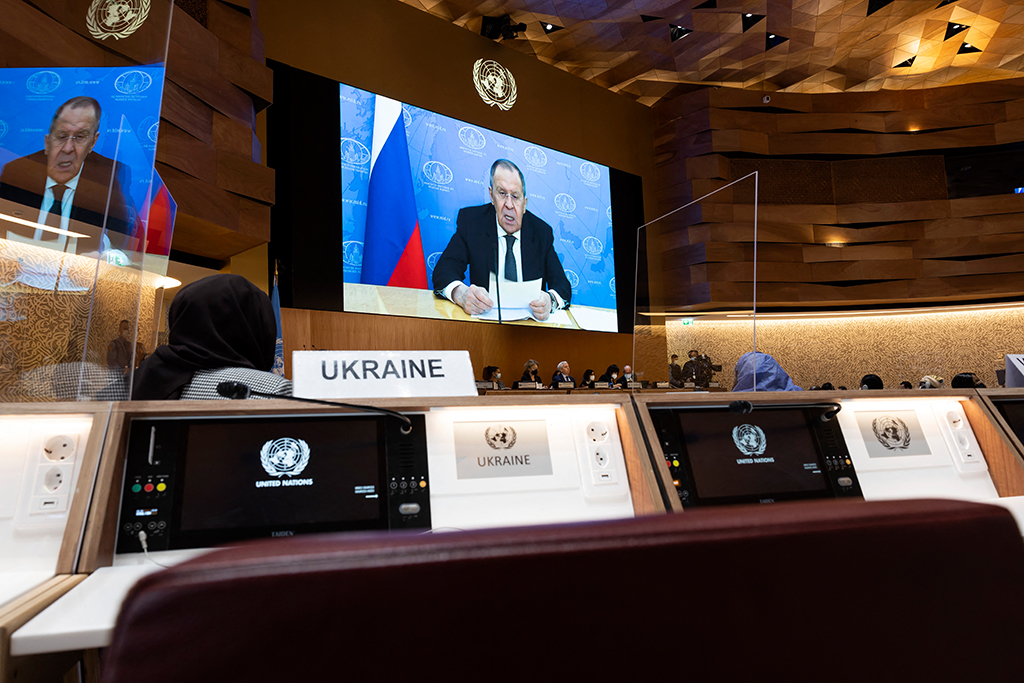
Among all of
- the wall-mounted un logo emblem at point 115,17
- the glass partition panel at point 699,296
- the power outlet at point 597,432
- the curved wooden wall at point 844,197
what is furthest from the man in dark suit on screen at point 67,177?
the curved wooden wall at point 844,197

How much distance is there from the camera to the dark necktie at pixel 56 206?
0.87 metres

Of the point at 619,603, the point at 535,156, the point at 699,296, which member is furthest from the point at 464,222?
the point at 619,603

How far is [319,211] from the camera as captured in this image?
464 cm

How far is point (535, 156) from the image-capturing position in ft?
20.2

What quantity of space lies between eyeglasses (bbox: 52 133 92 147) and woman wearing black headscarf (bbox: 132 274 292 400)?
0.51 m

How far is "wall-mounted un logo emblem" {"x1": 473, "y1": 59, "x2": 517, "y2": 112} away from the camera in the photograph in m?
5.95

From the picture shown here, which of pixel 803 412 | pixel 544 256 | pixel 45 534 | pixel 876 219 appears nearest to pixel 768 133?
pixel 876 219

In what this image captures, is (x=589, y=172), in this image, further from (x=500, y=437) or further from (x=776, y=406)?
(x=500, y=437)

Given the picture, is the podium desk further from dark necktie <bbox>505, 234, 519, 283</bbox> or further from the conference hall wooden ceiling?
the conference hall wooden ceiling

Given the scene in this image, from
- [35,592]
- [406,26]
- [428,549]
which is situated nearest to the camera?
[428,549]

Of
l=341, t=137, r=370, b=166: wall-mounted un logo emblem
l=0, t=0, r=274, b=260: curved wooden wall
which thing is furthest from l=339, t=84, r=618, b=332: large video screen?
l=0, t=0, r=274, b=260: curved wooden wall

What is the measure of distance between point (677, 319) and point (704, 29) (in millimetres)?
4026

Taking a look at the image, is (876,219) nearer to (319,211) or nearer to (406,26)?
(406,26)

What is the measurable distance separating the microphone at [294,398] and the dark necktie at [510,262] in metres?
4.51
